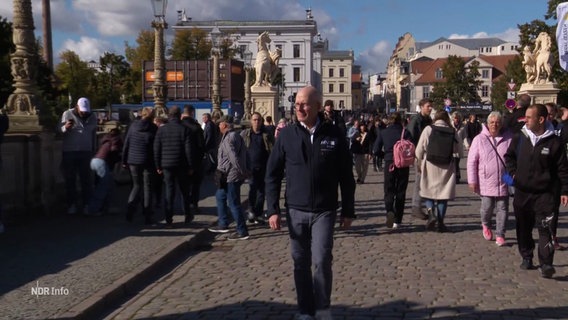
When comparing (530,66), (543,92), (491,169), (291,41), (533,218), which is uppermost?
(291,41)

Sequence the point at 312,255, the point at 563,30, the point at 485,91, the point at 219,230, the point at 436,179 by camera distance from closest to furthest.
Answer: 1. the point at 312,255
2. the point at 436,179
3. the point at 219,230
4. the point at 563,30
5. the point at 485,91

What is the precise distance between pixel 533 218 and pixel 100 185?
731cm

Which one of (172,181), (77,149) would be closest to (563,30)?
(172,181)

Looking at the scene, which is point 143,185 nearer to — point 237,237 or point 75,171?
point 75,171

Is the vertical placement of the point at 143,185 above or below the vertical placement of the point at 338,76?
below

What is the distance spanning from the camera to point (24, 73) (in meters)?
12.6

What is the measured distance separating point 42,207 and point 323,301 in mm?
7892

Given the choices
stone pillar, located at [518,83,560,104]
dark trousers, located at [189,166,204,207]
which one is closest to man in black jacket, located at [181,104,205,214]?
dark trousers, located at [189,166,204,207]

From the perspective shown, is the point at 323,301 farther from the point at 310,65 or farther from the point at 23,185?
the point at 310,65

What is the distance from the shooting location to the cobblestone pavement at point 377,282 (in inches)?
257

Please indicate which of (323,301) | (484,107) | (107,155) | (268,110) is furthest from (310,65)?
(323,301)

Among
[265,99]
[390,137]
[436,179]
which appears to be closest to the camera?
[436,179]

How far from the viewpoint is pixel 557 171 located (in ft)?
25.3

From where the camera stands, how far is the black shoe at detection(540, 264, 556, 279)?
7.70 metres
